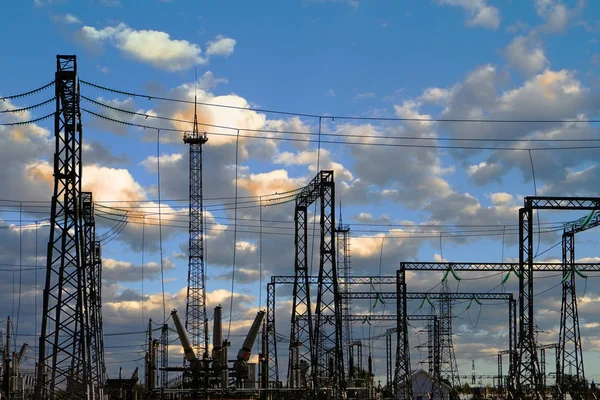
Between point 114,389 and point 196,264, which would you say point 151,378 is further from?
point 196,264

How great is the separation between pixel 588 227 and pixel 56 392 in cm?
3420

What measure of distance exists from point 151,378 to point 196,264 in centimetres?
1461

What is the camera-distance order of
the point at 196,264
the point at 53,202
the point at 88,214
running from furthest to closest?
the point at 196,264 → the point at 88,214 → the point at 53,202

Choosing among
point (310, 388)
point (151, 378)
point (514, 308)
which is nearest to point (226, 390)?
point (310, 388)

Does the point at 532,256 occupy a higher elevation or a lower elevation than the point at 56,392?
higher

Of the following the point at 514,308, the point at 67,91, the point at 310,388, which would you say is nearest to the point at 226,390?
the point at 310,388

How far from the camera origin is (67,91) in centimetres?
3494

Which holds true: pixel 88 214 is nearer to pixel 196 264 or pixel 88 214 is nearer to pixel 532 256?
pixel 196 264

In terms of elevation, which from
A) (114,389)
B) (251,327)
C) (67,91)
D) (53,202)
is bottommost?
(114,389)

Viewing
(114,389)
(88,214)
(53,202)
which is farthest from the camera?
(114,389)

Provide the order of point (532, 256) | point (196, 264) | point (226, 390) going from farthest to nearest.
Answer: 1. point (196, 264)
2. point (226, 390)
3. point (532, 256)

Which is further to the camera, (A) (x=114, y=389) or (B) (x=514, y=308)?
(B) (x=514, y=308)

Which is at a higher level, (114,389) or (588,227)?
(588,227)

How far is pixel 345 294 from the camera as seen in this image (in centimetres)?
7194
